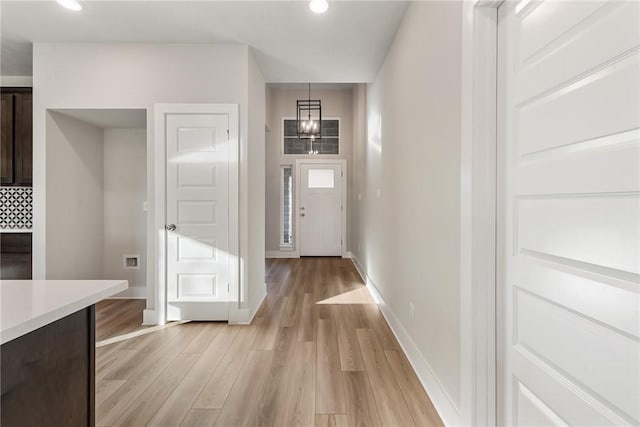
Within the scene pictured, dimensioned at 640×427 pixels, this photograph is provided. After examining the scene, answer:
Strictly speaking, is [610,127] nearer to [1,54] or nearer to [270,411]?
[270,411]

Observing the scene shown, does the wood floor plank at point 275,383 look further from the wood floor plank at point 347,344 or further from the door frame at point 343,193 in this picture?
the door frame at point 343,193

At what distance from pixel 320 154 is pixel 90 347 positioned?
6.22m

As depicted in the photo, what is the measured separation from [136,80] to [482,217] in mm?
3398

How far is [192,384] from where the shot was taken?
2123 mm

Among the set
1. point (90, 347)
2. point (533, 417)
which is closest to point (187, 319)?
point (90, 347)

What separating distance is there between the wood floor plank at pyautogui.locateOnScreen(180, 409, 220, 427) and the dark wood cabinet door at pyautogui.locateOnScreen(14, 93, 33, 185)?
3343 mm

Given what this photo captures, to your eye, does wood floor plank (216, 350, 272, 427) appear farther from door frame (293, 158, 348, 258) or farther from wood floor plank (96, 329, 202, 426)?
door frame (293, 158, 348, 258)

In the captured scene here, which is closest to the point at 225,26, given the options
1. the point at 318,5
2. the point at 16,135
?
the point at 318,5

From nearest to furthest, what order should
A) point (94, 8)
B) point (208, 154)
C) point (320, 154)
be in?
point (94, 8)
point (208, 154)
point (320, 154)

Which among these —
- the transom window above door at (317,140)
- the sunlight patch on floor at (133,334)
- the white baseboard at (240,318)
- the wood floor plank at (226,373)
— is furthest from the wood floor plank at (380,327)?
the transom window above door at (317,140)

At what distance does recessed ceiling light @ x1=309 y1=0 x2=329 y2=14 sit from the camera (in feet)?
8.09

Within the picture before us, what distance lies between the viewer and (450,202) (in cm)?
169

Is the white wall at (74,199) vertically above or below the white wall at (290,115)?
below

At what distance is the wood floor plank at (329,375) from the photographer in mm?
1874
